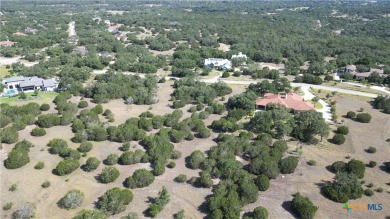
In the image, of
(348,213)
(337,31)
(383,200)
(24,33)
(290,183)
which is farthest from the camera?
(337,31)

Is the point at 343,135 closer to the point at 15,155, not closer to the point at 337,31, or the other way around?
the point at 15,155

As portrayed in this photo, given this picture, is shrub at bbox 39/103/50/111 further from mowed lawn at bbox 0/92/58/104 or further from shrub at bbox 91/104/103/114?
shrub at bbox 91/104/103/114

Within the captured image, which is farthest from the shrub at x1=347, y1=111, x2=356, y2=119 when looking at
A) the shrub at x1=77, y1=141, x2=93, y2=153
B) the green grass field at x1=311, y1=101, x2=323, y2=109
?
the shrub at x1=77, y1=141, x2=93, y2=153

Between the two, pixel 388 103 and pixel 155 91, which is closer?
pixel 388 103

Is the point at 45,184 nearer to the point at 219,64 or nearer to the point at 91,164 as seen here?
the point at 91,164

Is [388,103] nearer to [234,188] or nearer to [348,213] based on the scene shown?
[348,213]

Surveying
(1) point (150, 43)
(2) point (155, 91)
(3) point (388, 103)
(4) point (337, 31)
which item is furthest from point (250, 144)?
(4) point (337, 31)

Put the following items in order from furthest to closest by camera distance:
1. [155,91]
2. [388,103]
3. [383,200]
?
1. [155,91]
2. [388,103]
3. [383,200]
